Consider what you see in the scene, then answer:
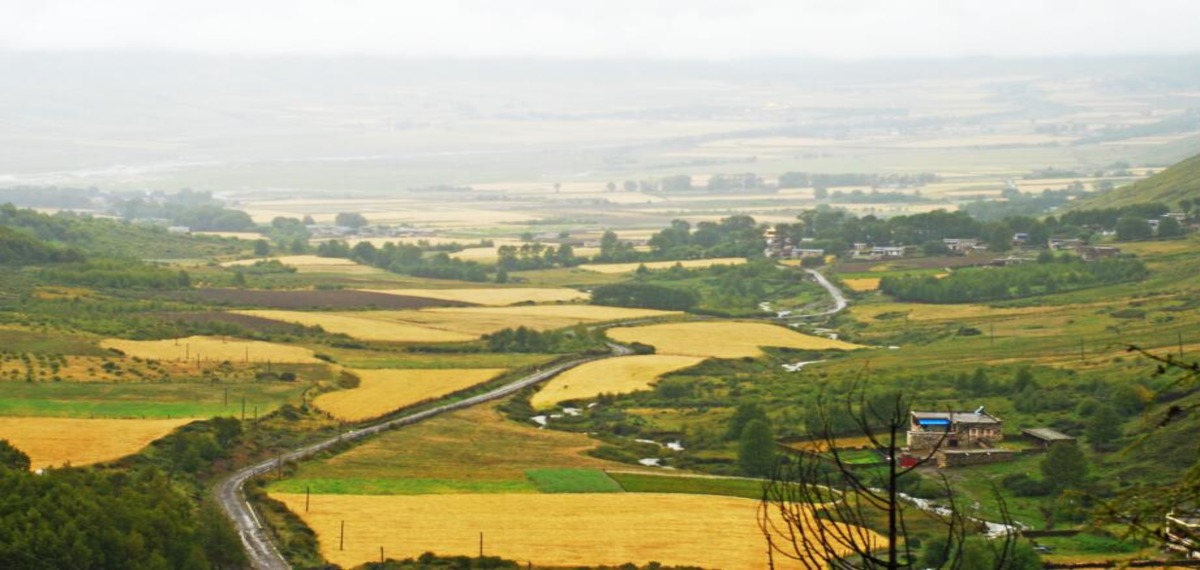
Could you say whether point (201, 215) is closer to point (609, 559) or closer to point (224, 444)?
point (224, 444)

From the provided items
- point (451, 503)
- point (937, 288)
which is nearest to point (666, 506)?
point (451, 503)

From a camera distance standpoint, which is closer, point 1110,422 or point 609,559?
point 609,559

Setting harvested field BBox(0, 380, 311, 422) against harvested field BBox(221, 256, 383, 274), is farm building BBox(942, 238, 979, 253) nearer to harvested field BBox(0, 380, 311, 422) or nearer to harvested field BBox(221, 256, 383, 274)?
harvested field BBox(221, 256, 383, 274)

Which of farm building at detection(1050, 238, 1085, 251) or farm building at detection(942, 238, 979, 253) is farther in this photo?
farm building at detection(942, 238, 979, 253)

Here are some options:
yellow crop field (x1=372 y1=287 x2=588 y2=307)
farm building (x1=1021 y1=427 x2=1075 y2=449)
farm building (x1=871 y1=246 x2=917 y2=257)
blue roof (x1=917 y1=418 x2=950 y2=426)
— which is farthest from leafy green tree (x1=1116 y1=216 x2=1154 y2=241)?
blue roof (x1=917 y1=418 x2=950 y2=426)

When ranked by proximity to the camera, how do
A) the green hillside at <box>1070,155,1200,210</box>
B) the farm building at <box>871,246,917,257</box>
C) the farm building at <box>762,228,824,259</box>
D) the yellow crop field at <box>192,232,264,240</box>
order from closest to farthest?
the farm building at <box>871,246,917,257</box> → the green hillside at <box>1070,155,1200,210</box> → the farm building at <box>762,228,824,259</box> → the yellow crop field at <box>192,232,264,240</box>

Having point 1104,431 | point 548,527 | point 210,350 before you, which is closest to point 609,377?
point 210,350
